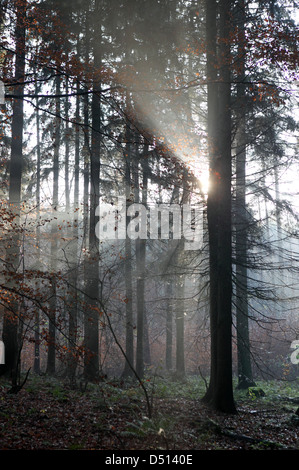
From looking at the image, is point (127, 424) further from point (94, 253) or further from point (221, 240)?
point (94, 253)

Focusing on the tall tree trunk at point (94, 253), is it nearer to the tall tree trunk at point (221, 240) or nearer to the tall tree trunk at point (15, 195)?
the tall tree trunk at point (15, 195)

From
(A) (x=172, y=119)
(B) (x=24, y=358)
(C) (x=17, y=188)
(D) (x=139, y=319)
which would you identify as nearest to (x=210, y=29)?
(A) (x=172, y=119)

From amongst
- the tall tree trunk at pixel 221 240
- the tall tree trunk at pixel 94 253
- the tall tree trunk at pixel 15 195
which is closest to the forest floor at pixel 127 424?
the tall tree trunk at pixel 221 240

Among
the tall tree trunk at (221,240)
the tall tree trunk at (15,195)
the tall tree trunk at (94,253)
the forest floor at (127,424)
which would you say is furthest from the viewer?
the tall tree trunk at (94,253)

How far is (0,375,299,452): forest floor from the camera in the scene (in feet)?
18.9

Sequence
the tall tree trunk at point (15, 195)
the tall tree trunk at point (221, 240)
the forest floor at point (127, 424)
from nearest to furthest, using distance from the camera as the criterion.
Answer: the forest floor at point (127, 424)
the tall tree trunk at point (221, 240)
the tall tree trunk at point (15, 195)

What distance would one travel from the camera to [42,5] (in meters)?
10.5

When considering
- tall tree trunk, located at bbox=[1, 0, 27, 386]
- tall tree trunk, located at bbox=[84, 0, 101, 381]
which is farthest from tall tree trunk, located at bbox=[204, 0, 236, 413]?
tall tree trunk, located at bbox=[1, 0, 27, 386]

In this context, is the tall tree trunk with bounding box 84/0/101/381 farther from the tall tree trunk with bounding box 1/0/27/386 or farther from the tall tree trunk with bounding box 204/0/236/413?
the tall tree trunk with bounding box 204/0/236/413

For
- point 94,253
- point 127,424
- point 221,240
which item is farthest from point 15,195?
point 127,424

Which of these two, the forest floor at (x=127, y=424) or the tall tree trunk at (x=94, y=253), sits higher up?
the tall tree trunk at (x=94, y=253)

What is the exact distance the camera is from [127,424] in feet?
21.1

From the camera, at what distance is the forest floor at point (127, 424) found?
5.77 meters
